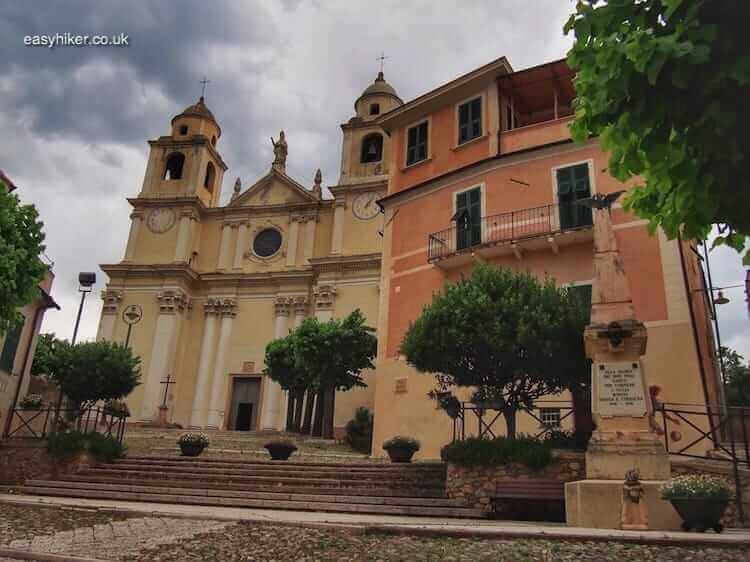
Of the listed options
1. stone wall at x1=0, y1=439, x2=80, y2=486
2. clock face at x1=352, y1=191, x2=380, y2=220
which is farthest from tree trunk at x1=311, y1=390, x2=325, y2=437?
stone wall at x1=0, y1=439, x2=80, y2=486

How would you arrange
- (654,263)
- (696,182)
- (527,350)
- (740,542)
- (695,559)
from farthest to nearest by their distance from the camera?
(654,263) → (527,350) → (740,542) → (695,559) → (696,182)

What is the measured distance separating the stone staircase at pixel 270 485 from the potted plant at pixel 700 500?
3.74 meters

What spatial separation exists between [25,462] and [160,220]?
25.8m

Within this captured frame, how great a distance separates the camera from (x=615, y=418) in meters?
10.1

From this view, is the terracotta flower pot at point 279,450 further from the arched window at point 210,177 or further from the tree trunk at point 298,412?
the arched window at point 210,177

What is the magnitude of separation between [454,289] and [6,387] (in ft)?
51.7

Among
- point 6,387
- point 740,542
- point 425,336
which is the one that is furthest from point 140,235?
point 740,542

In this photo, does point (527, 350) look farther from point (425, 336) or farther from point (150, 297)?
point (150, 297)

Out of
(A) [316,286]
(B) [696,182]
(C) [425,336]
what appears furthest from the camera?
(A) [316,286]

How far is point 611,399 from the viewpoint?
10211 mm

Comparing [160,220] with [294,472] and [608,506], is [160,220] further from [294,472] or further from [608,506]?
[608,506]

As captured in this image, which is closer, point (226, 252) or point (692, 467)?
point (692, 467)

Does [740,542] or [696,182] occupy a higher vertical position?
[696,182]

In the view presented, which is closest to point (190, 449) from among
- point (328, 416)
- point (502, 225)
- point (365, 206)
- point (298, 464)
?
point (298, 464)
